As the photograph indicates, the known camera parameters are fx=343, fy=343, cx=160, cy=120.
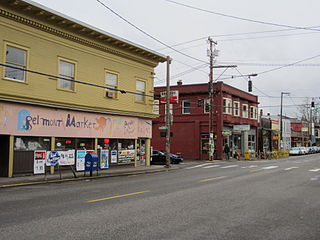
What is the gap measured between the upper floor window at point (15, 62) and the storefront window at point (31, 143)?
9.73 ft

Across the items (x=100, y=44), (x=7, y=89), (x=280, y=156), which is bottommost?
(x=280, y=156)

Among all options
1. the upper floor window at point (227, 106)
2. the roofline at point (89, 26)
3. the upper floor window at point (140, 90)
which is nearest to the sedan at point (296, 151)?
the upper floor window at point (227, 106)

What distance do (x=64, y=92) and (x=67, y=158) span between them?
12.7 ft

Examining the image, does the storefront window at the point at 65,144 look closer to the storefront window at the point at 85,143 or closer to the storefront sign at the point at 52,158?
the storefront window at the point at 85,143

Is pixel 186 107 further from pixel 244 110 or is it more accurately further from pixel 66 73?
pixel 66 73

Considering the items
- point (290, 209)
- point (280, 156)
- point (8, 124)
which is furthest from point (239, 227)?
point (280, 156)

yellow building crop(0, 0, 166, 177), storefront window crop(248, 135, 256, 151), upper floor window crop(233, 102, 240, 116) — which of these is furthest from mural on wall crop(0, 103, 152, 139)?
storefront window crop(248, 135, 256, 151)

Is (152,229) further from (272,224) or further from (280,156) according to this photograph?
(280,156)

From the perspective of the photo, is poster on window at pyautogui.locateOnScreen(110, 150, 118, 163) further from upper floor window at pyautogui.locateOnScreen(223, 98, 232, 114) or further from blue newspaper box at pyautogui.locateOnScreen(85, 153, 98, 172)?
upper floor window at pyautogui.locateOnScreen(223, 98, 232, 114)

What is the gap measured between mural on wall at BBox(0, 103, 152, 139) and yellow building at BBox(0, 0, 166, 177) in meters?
0.04

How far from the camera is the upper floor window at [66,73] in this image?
1895 cm

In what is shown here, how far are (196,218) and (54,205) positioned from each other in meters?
3.89

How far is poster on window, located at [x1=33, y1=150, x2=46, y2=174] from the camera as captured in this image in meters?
16.0

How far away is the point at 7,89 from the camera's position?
52.5 ft
